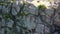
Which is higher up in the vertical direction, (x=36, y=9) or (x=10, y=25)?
(x=36, y=9)

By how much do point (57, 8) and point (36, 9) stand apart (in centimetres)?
58

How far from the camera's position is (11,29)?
6156 mm

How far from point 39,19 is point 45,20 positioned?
0.55ft

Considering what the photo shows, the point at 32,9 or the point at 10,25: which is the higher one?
the point at 32,9

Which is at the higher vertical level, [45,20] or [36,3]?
[36,3]

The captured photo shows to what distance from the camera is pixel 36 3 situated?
6.29 metres

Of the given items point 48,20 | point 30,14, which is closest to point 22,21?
point 30,14

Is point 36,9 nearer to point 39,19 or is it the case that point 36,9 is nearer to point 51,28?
point 39,19

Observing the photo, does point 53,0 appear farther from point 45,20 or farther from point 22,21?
point 22,21

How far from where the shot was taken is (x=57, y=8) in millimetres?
6199

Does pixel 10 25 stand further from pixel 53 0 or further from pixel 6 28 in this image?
pixel 53 0

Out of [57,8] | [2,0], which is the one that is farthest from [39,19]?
[2,0]

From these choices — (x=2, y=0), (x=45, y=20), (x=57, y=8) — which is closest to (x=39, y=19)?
(x=45, y=20)

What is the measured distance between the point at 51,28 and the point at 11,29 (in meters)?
1.10
